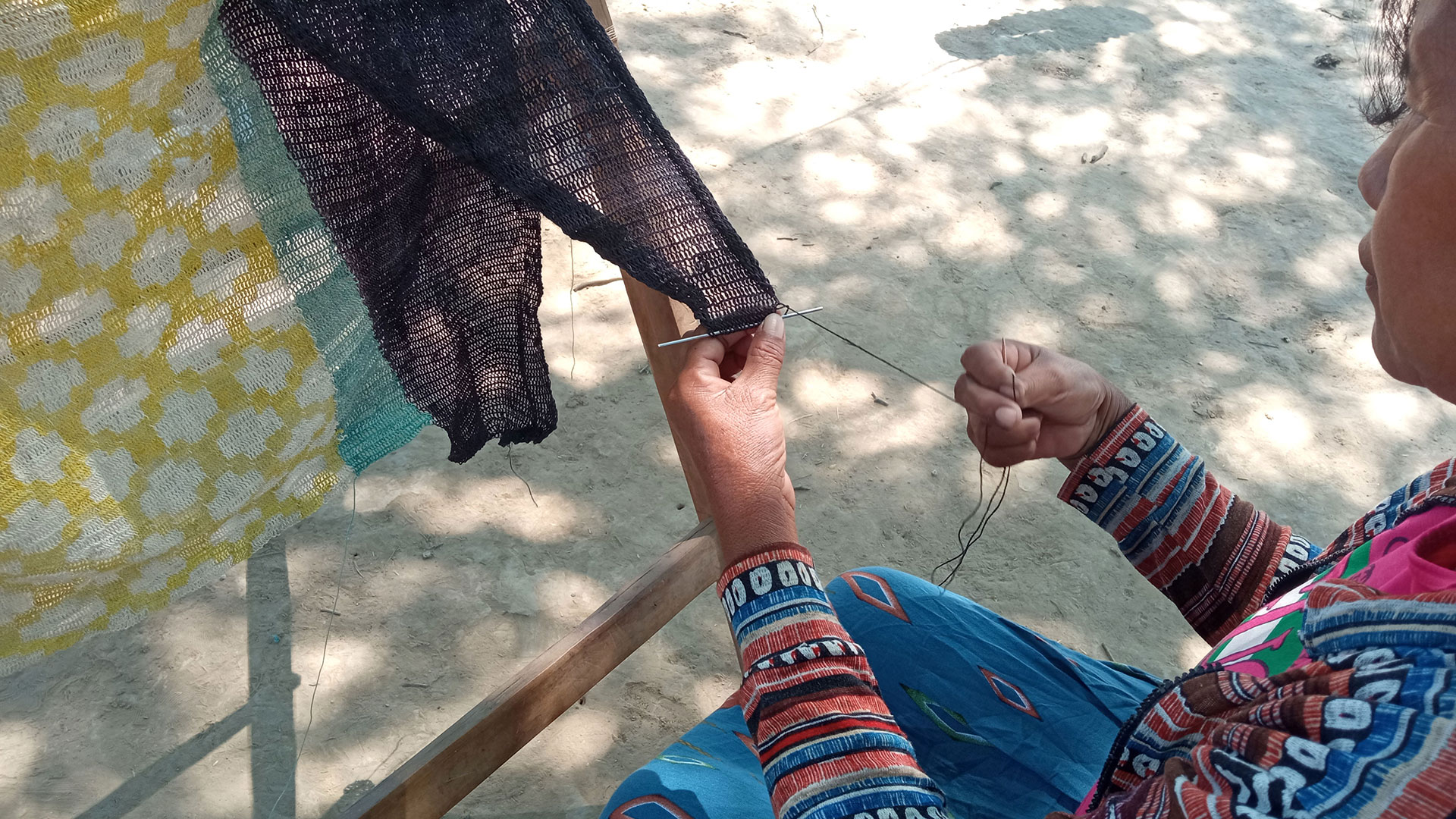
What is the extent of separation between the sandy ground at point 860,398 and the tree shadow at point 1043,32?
0.02m

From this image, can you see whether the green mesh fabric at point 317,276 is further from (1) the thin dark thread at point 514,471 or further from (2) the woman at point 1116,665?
(1) the thin dark thread at point 514,471

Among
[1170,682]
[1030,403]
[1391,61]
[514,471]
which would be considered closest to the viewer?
[1391,61]

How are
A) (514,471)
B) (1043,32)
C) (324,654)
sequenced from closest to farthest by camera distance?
1. (324,654)
2. (514,471)
3. (1043,32)

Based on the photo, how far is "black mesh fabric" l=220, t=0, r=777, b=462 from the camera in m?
0.92

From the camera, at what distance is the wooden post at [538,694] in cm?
112

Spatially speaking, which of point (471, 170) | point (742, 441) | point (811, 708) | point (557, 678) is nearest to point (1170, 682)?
point (811, 708)

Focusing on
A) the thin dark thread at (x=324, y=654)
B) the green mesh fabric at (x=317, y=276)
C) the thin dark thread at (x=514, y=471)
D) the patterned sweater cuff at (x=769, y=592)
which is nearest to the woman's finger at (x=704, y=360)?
the patterned sweater cuff at (x=769, y=592)

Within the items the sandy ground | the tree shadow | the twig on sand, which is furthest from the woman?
the tree shadow

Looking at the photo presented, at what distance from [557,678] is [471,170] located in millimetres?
602

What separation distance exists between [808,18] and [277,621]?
2.75 meters

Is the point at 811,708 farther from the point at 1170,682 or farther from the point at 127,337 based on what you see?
the point at 127,337

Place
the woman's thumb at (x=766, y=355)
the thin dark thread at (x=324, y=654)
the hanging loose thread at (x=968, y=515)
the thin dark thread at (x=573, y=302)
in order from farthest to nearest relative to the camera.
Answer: the thin dark thread at (x=573, y=302) → the hanging loose thread at (x=968, y=515) → the thin dark thread at (x=324, y=654) → the woman's thumb at (x=766, y=355)

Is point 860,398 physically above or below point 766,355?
below

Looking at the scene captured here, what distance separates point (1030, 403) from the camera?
113 centimetres
